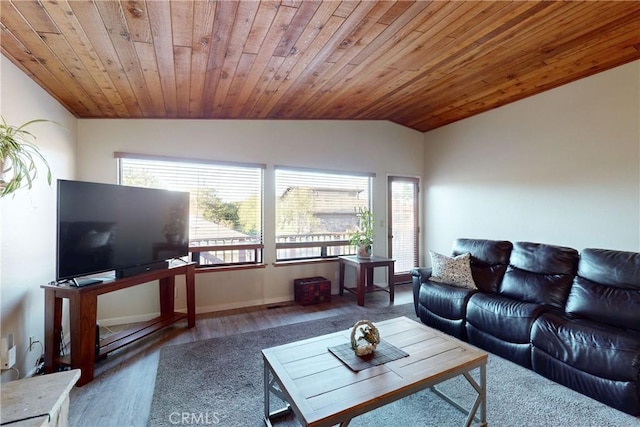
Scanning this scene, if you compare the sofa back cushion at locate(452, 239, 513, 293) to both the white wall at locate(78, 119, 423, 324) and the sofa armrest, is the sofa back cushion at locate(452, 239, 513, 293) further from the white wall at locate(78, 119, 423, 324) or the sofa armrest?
the white wall at locate(78, 119, 423, 324)

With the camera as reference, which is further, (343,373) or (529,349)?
(529,349)

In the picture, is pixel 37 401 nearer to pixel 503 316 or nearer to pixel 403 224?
pixel 503 316

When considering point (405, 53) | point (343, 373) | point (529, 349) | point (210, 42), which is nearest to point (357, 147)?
point (405, 53)

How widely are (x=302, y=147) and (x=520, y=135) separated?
302 centimetres

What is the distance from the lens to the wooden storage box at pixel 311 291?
4.06 metres

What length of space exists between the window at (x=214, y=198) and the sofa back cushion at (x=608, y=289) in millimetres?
3517

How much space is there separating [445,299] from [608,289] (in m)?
1.28

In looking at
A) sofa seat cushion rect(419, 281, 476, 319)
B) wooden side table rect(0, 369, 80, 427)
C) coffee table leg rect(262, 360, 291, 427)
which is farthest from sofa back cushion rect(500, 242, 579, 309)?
wooden side table rect(0, 369, 80, 427)

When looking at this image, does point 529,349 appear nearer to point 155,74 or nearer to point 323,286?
point 323,286

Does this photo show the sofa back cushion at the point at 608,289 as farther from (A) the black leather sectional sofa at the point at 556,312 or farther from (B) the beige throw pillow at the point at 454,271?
(B) the beige throw pillow at the point at 454,271

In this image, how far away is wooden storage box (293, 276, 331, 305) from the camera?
160 inches

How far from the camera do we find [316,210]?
179 inches

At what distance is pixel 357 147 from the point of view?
4.80m

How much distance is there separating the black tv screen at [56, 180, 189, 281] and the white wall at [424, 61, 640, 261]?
414cm
